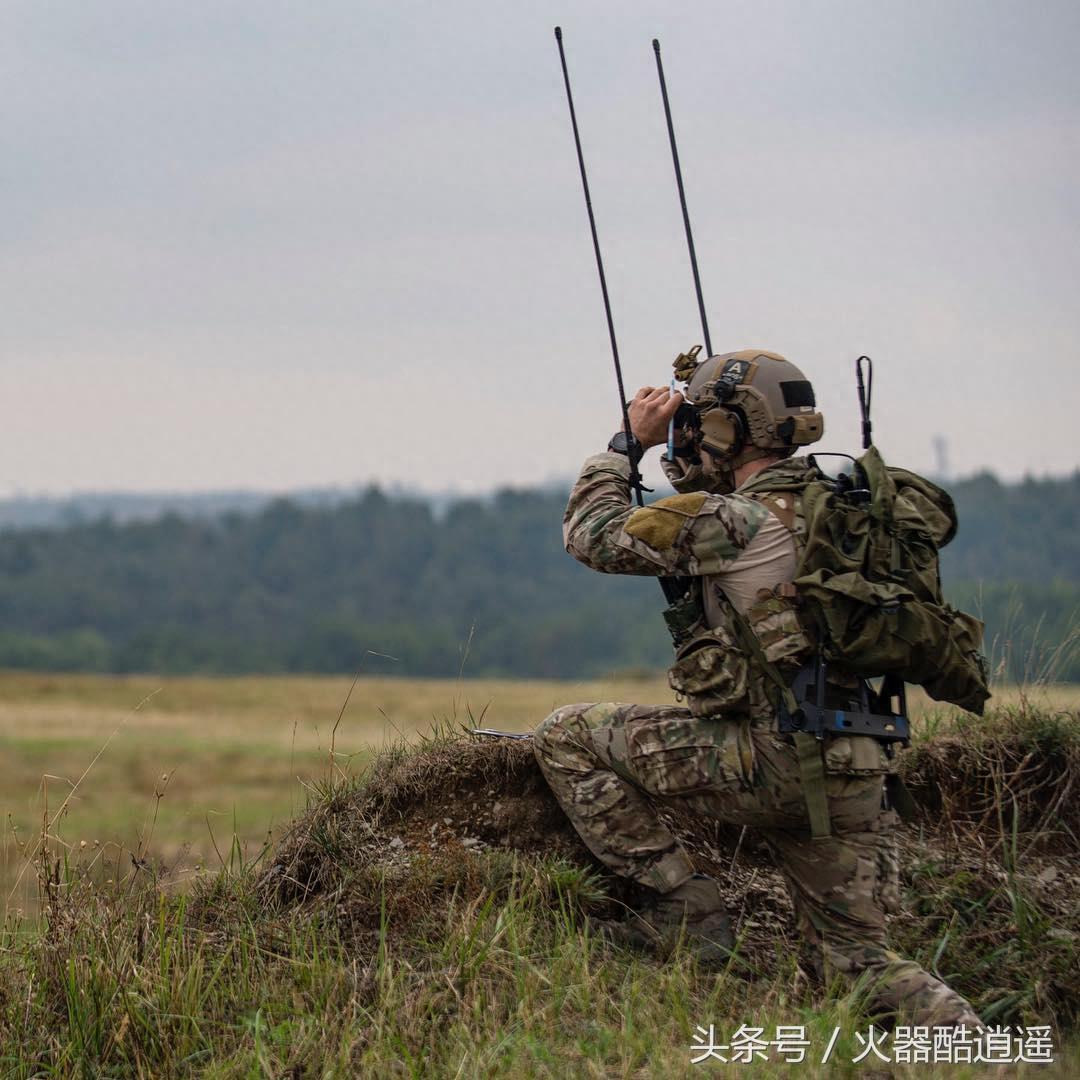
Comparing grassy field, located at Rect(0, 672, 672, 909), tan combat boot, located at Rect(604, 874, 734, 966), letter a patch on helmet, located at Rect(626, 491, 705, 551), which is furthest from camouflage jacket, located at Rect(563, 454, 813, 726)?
grassy field, located at Rect(0, 672, 672, 909)

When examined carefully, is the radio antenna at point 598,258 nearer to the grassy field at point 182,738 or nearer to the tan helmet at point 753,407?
the tan helmet at point 753,407

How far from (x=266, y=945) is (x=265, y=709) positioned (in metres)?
67.1

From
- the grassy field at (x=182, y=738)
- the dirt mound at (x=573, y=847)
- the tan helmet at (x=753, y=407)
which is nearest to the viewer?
the tan helmet at (x=753, y=407)

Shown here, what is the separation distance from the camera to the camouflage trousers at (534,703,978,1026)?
5.43 metres

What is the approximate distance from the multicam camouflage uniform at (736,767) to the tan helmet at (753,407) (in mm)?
129

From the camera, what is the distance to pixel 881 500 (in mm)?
5504

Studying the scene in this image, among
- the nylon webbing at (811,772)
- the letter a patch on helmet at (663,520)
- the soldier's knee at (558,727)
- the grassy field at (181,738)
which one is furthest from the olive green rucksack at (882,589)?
the grassy field at (181,738)

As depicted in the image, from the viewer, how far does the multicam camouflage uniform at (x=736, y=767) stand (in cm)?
542

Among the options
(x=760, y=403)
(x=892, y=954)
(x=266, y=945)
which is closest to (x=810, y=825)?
(x=892, y=954)

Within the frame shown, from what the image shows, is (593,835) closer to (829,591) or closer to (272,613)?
(829,591)

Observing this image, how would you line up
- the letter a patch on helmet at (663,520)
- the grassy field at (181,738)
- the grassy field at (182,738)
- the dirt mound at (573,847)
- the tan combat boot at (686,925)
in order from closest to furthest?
1. the letter a patch on helmet at (663,520)
2. the tan combat boot at (686,925)
3. the dirt mound at (573,847)
4. the grassy field at (182,738)
5. the grassy field at (181,738)

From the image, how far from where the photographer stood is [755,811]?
18.2 feet

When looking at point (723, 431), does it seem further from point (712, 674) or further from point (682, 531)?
point (712, 674)

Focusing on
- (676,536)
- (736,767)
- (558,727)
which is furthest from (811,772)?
(558,727)
